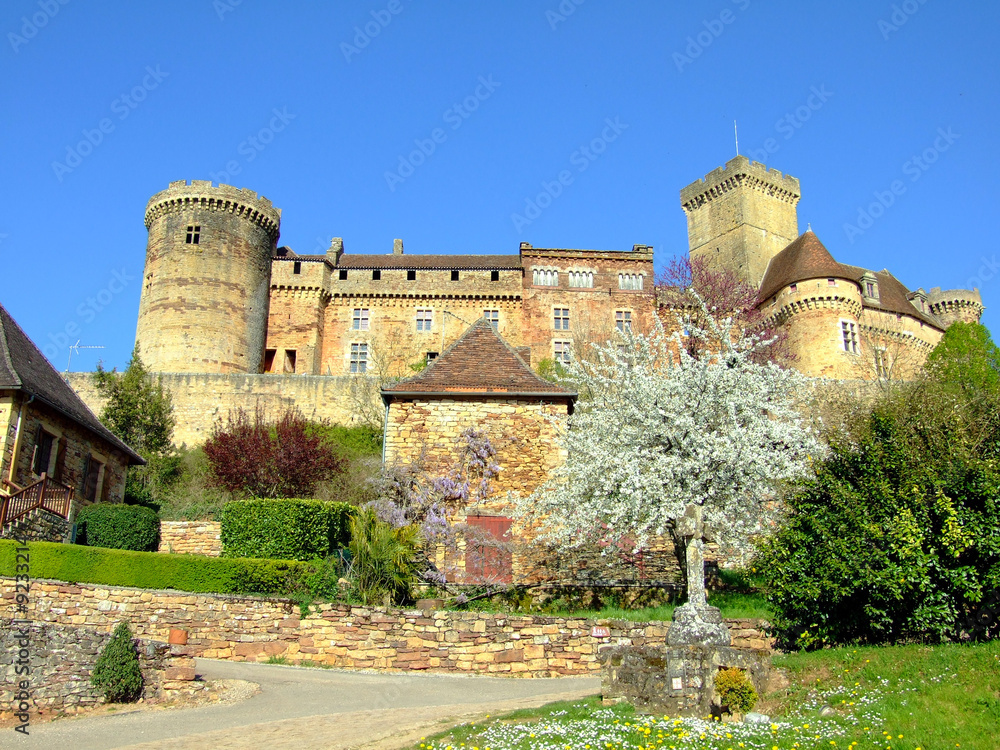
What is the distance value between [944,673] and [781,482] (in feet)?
21.2

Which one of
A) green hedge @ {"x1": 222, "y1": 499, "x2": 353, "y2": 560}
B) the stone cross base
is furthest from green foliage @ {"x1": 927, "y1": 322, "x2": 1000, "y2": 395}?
the stone cross base

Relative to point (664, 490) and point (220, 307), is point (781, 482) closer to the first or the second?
point (664, 490)

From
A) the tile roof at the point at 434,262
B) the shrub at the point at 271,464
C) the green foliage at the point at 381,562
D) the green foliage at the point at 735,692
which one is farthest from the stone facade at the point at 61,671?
the tile roof at the point at 434,262

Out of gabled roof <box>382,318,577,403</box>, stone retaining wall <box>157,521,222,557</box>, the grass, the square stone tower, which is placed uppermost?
the square stone tower

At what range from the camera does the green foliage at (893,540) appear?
10.7m

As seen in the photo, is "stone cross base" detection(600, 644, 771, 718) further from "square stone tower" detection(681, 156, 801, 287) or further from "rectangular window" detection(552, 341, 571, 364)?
"square stone tower" detection(681, 156, 801, 287)

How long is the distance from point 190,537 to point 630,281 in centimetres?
3059

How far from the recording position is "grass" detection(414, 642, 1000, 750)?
7582mm

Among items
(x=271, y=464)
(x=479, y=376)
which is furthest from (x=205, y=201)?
(x=479, y=376)

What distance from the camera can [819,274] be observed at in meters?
45.0

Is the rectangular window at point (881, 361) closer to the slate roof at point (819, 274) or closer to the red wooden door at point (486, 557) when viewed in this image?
the slate roof at point (819, 274)

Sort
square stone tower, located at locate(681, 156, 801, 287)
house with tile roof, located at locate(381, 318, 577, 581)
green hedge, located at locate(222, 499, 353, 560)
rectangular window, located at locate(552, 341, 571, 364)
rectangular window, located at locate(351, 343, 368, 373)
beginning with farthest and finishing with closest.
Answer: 1. square stone tower, located at locate(681, 156, 801, 287)
2. rectangular window, located at locate(351, 343, 368, 373)
3. rectangular window, located at locate(552, 341, 571, 364)
4. house with tile roof, located at locate(381, 318, 577, 581)
5. green hedge, located at locate(222, 499, 353, 560)

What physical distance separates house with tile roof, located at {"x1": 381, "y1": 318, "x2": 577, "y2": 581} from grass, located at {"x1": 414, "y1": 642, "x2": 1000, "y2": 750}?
776cm

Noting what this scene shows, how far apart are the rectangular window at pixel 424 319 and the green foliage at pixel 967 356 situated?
24003mm
